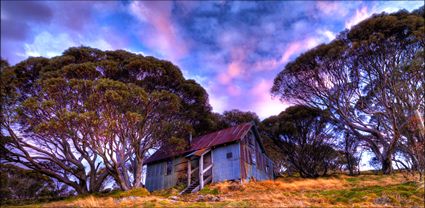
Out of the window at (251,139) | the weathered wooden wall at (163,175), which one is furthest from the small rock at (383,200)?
the weathered wooden wall at (163,175)

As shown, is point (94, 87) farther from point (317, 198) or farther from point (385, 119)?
point (385, 119)

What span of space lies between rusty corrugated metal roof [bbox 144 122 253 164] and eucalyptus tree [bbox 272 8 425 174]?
654 cm

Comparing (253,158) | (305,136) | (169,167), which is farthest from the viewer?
(305,136)

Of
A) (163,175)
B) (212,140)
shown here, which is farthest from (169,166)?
(212,140)

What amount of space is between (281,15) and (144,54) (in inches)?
477

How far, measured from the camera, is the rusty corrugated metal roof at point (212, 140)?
2398cm

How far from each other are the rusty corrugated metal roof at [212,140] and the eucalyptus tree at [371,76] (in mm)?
6545

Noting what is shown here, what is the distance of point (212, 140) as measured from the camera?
Result: 25891 mm

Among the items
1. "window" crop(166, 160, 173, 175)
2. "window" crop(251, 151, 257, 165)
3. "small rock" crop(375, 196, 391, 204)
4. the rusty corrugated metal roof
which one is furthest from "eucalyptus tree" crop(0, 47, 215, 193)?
"small rock" crop(375, 196, 391, 204)

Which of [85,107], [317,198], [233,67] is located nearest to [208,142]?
[233,67]

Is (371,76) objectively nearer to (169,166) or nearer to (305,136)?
(305,136)

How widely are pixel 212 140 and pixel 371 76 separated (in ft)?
52.0

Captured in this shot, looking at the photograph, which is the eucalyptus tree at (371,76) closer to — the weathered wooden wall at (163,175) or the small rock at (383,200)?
the small rock at (383,200)

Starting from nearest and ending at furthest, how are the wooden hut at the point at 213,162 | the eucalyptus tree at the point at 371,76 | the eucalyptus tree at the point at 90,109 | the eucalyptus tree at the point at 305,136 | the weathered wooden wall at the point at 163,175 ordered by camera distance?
the eucalyptus tree at the point at 90,109 → the eucalyptus tree at the point at 371,76 → the wooden hut at the point at 213,162 → the weathered wooden wall at the point at 163,175 → the eucalyptus tree at the point at 305,136
